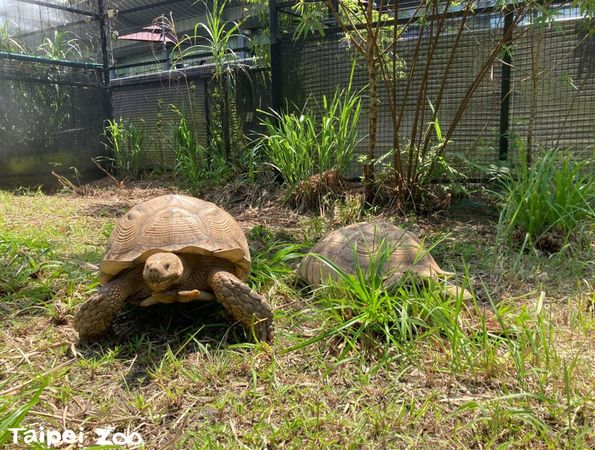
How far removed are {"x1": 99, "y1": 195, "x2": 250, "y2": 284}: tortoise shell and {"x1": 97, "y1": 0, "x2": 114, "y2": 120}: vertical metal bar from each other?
6.19m

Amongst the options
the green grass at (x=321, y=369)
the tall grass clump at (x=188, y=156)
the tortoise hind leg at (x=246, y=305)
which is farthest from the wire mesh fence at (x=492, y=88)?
the tortoise hind leg at (x=246, y=305)

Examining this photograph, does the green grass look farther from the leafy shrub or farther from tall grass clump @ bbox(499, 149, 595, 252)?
the leafy shrub

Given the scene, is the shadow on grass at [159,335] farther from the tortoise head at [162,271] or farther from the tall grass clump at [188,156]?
the tall grass clump at [188,156]

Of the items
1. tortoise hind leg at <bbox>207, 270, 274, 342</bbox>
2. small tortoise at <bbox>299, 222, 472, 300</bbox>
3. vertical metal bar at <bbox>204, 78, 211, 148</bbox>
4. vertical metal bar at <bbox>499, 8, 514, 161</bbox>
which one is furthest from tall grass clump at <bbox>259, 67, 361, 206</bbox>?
tortoise hind leg at <bbox>207, 270, 274, 342</bbox>

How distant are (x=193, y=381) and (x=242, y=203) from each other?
3405 millimetres

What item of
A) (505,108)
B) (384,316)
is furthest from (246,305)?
(505,108)

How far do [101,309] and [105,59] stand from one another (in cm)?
673

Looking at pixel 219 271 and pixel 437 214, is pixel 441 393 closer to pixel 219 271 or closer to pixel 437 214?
pixel 219 271

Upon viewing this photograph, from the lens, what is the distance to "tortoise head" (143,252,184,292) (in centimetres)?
183

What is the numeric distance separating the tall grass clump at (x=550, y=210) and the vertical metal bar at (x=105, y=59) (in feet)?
22.0

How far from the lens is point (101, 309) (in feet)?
6.54

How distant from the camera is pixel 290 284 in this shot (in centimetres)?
266

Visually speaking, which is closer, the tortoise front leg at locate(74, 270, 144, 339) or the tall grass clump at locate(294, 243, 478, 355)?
the tall grass clump at locate(294, 243, 478, 355)

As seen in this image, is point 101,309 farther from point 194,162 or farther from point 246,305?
point 194,162
